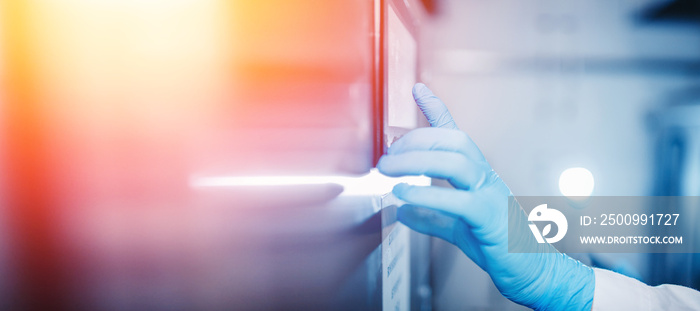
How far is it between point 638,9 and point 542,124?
2.49 feet

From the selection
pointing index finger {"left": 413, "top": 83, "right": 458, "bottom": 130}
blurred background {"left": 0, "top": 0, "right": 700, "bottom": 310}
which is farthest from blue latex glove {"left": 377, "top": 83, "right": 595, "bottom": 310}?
blurred background {"left": 0, "top": 0, "right": 700, "bottom": 310}

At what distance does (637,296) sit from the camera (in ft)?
2.97

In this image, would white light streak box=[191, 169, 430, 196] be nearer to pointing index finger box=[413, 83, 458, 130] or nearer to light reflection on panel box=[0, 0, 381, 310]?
light reflection on panel box=[0, 0, 381, 310]

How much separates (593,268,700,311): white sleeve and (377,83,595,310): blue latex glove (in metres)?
0.03

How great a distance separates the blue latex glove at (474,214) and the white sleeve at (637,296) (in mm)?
26

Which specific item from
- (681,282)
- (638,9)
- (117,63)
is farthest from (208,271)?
(681,282)

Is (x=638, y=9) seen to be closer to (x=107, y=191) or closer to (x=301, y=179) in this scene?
(x=301, y=179)

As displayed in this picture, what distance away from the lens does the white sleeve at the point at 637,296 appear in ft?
2.91

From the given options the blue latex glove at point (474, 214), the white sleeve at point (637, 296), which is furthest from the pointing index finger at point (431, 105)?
the white sleeve at point (637, 296)

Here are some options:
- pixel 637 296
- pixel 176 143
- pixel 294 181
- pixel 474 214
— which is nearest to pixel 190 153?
pixel 176 143

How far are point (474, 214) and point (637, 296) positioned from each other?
0.63m

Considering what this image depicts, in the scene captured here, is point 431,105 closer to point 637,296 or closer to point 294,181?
point 294,181

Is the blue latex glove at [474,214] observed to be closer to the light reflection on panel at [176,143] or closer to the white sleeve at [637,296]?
the white sleeve at [637,296]

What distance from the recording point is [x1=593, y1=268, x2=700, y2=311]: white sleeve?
0.89m
